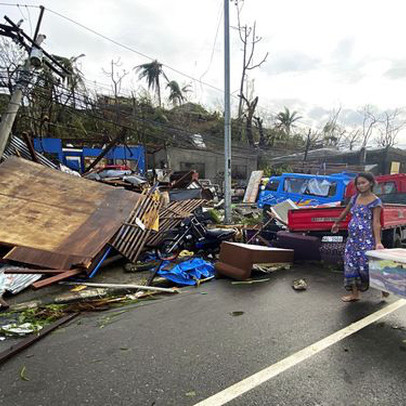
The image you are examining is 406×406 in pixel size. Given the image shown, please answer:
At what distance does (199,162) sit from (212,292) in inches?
683

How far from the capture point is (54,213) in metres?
5.67

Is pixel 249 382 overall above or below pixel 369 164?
below

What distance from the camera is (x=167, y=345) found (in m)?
2.92

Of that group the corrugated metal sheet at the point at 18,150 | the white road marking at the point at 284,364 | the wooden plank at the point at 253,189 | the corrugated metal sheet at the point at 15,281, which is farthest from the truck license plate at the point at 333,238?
the wooden plank at the point at 253,189

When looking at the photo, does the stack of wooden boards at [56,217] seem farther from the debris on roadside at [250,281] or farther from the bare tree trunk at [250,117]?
the bare tree trunk at [250,117]

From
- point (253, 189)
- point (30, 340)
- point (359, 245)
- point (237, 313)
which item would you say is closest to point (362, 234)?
point (359, 245)

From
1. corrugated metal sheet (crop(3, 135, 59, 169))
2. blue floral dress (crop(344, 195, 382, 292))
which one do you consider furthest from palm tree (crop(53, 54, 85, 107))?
blue floral dress (crop(344, 195, 382, 292))

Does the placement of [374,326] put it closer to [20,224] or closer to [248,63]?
[20,224]

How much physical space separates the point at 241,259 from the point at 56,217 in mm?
3525

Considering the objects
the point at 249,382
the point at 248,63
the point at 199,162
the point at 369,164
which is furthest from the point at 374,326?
the point at 248,63

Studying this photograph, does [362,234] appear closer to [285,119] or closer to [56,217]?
[56,217]

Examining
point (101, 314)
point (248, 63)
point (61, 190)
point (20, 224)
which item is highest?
point (248, 63)

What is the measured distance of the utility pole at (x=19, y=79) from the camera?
8516 mm

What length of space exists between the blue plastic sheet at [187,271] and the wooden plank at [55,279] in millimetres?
1357
